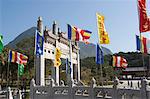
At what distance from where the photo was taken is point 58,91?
2439 centimetres

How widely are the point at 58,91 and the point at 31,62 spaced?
1164 inches

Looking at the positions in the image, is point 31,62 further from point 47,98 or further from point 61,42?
point 47,98

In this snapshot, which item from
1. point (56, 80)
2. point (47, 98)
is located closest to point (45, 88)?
point (47, 98)

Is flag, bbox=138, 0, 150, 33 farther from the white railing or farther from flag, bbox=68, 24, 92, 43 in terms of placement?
flag, bbox=68, 24, 92, 43

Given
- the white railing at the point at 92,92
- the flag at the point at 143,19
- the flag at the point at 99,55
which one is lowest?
the white railing at the point at 92,92

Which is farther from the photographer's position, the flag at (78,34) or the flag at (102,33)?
the flag at (78,34)

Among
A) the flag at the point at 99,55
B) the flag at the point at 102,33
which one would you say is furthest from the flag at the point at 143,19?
the flag at the point at 99,55

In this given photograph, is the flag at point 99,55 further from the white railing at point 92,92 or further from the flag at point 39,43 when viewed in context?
the flag at point 39,43

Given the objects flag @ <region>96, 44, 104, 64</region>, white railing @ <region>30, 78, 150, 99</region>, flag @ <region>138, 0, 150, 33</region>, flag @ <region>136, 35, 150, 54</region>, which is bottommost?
white railing @ <region>30, 78, 150, 99</region>

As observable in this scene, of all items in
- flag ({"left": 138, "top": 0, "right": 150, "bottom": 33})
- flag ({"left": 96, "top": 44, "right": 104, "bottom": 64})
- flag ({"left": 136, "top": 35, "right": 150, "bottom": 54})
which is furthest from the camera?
flag ({"left": 136, "top": 35, "right": 150, "bottom": 54})

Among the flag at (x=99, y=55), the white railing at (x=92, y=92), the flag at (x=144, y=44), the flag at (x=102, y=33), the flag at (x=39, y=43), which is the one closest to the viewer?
the white railing at (x=92, y=92)

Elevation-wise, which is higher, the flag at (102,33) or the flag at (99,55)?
the flag at (102,33)

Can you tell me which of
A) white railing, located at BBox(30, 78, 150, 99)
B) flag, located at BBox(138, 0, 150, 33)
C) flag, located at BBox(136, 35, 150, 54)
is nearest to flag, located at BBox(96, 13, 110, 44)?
white railing, located at BBox(30, 78, 150, 99)

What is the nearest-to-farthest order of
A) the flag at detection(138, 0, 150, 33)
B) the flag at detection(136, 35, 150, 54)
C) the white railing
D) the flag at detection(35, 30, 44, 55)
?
the white railing < the flag at detection(138, 0, 150, 33) < the flag at detection(35, 30, 44, 55) < the flag at detection(136, 35, 150, 54)
